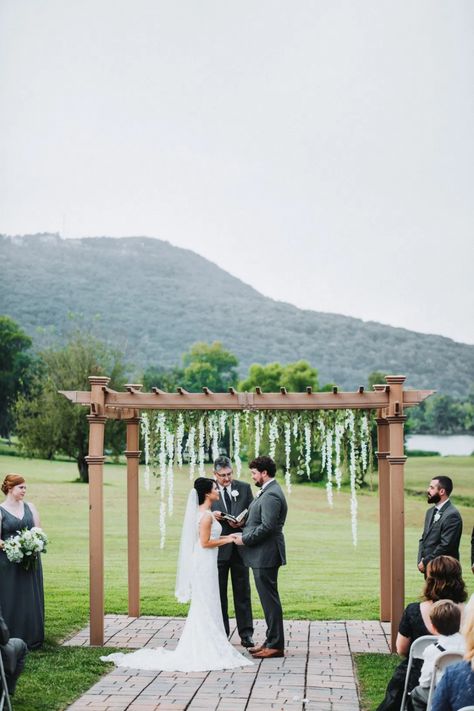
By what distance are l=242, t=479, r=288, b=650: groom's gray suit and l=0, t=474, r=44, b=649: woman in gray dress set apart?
2.00 metres

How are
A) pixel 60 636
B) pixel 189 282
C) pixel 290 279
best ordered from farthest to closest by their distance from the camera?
1. pixel 189 282
2. pixel 290 279
3. pixel 60 636

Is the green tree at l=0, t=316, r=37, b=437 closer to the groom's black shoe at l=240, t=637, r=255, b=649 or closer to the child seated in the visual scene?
the groom's black shoe at l=240, t=637, r=255, b=649

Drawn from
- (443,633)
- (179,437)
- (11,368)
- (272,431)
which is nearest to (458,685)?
(443,633)

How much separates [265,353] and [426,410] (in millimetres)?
27279

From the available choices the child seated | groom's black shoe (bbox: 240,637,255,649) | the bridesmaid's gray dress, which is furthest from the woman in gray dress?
the child seated

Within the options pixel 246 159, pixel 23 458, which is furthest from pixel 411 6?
pixel 23 458

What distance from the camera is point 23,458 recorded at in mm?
38875

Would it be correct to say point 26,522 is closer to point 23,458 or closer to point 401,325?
point 23,458

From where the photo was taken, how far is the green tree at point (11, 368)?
1887 inches

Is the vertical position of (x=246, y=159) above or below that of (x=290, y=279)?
above

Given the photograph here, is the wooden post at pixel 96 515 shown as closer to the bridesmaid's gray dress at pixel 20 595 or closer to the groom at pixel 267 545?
the bridesmaid's gray dress at pixel 20 595

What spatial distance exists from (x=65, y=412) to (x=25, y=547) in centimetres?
2827

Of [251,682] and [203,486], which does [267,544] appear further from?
[251,682]

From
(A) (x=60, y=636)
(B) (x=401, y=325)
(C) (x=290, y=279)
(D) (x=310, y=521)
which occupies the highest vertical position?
(C) (x=290, y=279)
